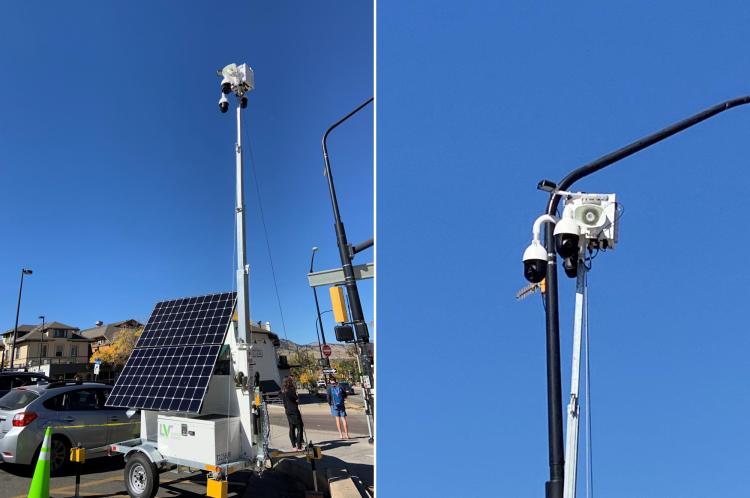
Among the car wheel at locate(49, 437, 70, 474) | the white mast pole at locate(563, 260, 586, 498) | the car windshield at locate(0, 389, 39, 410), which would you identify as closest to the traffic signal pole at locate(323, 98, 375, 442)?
the white mast pole at locate(563, 260, 586, 498)

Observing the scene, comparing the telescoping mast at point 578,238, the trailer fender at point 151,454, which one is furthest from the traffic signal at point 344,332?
the telescoping mast at point 578,238

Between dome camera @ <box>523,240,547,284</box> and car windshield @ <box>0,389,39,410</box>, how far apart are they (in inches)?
389

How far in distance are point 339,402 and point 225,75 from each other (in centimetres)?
A: 913

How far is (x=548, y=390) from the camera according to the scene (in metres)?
3.96

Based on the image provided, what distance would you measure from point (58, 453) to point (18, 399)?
4.22ft

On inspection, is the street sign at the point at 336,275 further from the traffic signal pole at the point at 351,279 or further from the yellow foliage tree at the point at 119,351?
the yellow foliage tree at the point at 119,351

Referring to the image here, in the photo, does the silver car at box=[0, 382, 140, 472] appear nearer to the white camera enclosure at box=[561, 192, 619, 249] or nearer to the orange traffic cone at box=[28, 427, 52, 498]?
the orange traffic cone at box=[28, 427, 52, 498]

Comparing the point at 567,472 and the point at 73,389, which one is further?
the point at 73,389

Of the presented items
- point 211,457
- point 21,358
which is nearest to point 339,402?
point 211,457

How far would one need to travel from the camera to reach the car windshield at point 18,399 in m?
9.65

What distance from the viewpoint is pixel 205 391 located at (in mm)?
7453

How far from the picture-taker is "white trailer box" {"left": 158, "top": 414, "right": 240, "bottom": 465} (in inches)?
288

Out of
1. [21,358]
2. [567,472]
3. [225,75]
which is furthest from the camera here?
[21,358]

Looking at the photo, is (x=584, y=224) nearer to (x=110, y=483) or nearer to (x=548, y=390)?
(x=548, y=390)
